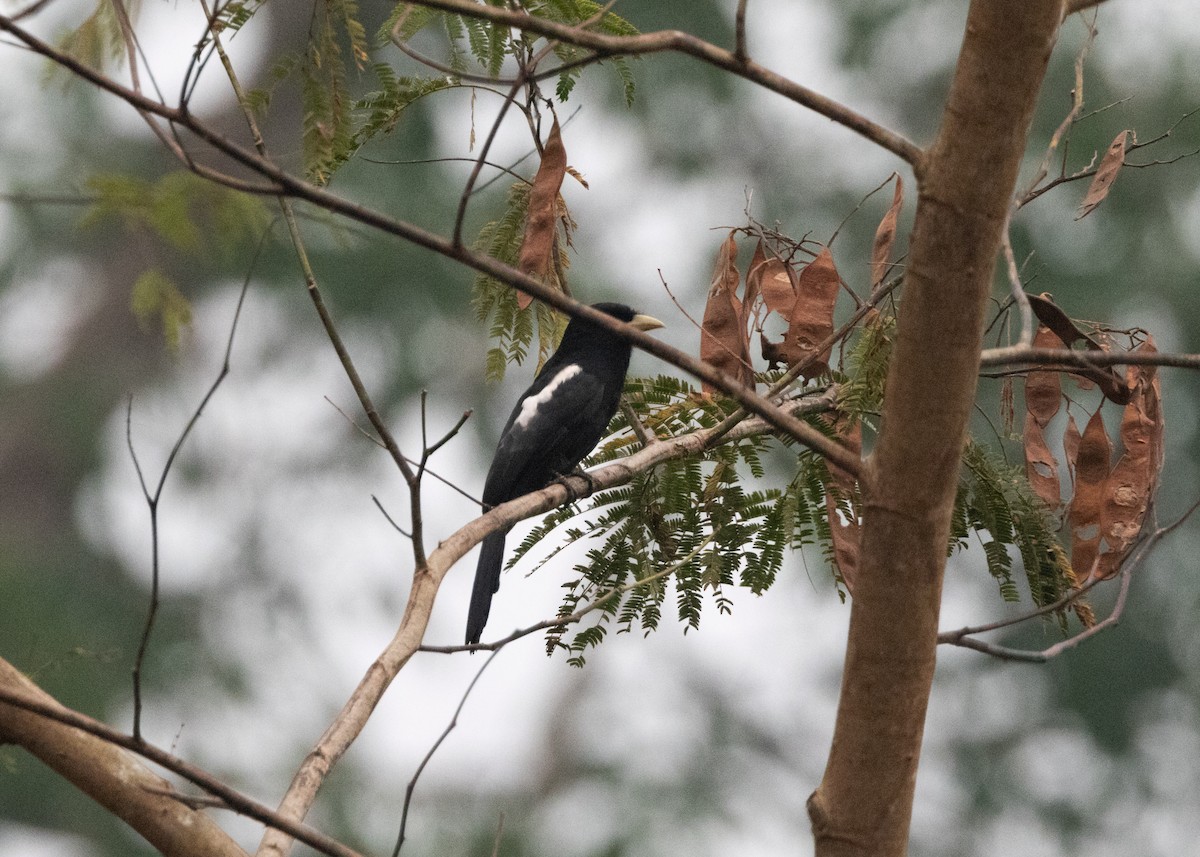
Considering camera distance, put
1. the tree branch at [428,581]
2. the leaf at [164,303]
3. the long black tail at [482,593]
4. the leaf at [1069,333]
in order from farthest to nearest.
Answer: the long black tail at [482,593] < the leaf at [1069,333] < the tree branch at [428,581] < the leaf at [164,303]

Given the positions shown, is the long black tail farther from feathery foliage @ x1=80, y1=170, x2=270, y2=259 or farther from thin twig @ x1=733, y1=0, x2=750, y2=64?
thin twig @ x1=733, y1=0, x2=750, y2=64

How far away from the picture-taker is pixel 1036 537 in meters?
3.26

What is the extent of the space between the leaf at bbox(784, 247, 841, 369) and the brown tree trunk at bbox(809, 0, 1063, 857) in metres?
1.30

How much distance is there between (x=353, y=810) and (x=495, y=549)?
723 centimetres

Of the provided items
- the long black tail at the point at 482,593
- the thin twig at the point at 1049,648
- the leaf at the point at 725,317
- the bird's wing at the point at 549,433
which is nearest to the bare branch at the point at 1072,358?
the thin twig at the point at 1049,648

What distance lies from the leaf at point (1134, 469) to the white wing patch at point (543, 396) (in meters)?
2.69

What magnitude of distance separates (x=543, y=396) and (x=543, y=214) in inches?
78.9

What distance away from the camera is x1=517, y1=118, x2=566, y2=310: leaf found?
3443 mm

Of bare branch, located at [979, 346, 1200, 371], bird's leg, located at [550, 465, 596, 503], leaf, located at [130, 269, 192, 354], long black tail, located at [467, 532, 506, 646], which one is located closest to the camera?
leaf, located at [130, 269, 192, 354]

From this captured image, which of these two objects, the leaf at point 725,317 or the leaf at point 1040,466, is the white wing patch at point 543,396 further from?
the leaf at point 1040,466

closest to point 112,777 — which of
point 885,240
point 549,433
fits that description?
point 885,240

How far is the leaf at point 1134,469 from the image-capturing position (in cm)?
303

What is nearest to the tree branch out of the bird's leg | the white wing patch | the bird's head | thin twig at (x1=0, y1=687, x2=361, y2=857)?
the bird's leg

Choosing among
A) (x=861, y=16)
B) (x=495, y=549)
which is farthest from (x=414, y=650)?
(x=861, y=16)
